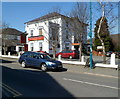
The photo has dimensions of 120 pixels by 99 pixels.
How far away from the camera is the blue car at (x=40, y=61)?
13836 millimetres

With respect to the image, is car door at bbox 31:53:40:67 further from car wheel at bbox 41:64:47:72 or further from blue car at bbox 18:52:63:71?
car wheel at bbox 41:64:47:72

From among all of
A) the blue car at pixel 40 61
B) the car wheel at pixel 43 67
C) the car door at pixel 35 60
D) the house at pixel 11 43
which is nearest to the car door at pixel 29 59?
the blue car at pixel 40 61

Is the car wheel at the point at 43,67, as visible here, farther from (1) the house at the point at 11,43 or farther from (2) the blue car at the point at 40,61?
(1) the house at the point at 11,43

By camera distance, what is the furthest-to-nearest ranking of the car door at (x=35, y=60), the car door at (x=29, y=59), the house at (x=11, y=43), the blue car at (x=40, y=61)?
the house at (x=11, y=43) → the car door at (x=29, y=59) → the car door at (x=35, y=60) → the blue car at (x=40, y=61)

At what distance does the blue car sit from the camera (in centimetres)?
1384

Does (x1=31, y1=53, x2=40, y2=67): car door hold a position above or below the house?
below

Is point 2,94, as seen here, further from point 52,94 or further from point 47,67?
point 47,67

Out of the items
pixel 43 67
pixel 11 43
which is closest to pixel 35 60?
pixel 43 67

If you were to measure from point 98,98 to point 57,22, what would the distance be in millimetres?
20702

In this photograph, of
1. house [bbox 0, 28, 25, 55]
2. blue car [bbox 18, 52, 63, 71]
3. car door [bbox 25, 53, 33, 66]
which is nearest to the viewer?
blue car [bbox 18, 52, 63, 71]

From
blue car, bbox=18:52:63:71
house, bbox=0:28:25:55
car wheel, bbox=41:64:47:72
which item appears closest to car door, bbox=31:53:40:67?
blue car, bbox=18:52:63:71

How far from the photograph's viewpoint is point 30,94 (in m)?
6.41

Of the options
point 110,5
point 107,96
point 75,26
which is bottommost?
point 107,96

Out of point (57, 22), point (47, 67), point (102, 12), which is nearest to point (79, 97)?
point (47, 67)
